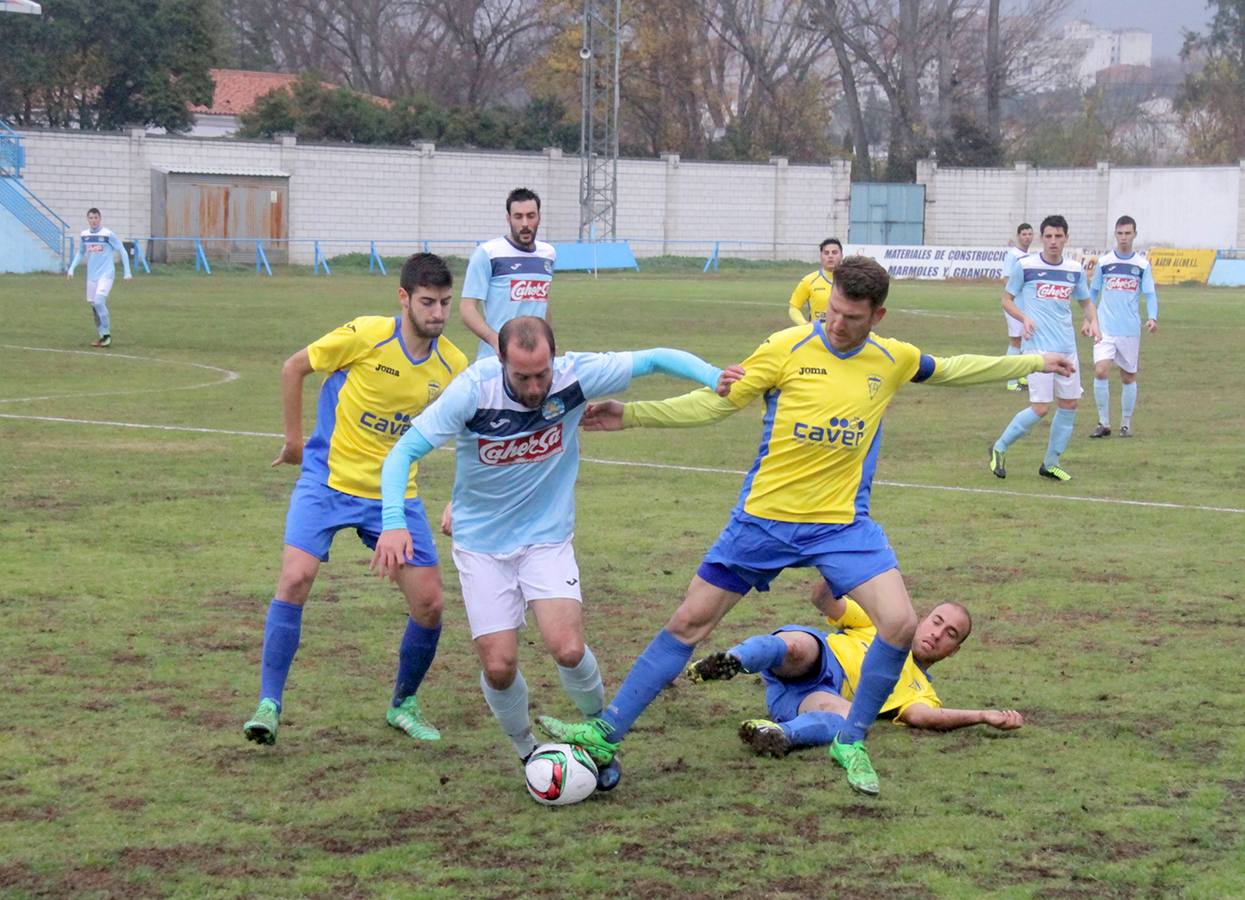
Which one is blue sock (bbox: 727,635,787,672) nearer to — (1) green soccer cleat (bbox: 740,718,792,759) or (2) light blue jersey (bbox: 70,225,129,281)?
(1) green soccer cleat (bbox: 740,718,792,759)

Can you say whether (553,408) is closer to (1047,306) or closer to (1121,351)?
(1047,306)

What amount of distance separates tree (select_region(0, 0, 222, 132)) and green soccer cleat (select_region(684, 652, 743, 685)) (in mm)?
57410

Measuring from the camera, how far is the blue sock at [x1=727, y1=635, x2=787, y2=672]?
6562 millimetres

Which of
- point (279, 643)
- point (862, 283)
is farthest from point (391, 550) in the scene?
point (862, 283)

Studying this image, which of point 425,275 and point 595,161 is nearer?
point 425,275

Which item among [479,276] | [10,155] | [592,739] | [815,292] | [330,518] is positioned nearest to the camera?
[592,739]

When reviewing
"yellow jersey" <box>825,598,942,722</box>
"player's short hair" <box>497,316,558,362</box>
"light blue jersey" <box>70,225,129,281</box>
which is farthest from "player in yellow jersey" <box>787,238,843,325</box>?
"light blue jersey" <box>70,225,129,281</box>

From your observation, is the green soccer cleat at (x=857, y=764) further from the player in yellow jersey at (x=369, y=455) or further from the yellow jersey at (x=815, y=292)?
the yellow jersey at (x=815, y=292)

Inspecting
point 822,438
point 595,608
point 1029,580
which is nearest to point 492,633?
point 822,438

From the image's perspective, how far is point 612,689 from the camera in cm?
719

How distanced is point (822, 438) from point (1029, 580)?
381 cm

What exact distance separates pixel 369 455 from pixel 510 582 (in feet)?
3.79

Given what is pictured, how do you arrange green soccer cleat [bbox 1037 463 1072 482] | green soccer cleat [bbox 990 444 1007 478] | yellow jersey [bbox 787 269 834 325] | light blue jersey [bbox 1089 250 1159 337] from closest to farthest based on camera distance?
1. green soccer cleat [bbox 1037 463 1072 482]
2. green soccer cleat [bbox 990 444 1007 478]
3. light blue jersey [bbox 1089 250 1159 337]
4. yellow jersey [bbox 787 269 834 325]

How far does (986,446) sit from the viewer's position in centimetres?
1592
